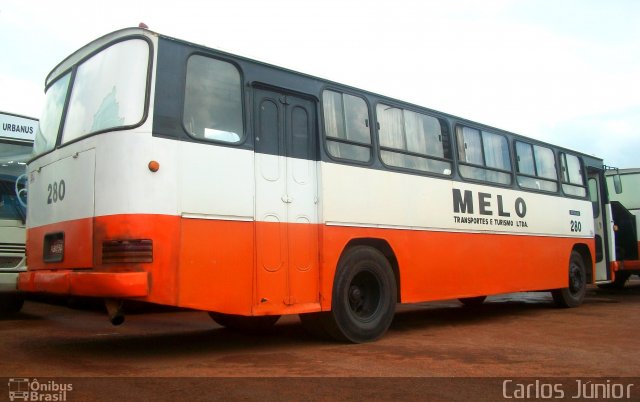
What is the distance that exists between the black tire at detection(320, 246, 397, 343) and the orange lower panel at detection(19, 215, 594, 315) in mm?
187

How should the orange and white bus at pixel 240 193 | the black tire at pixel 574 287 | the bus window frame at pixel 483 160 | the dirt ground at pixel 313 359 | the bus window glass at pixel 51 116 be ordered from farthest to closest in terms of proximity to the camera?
the black tire at pixel 574 287, the bus window frame at pixel 483 160, the bus window glass at pixel 51 116, the orange and white bus at pixel 240 193, the dirt ground at pixel 313 359

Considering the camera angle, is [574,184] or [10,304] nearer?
[10,304]

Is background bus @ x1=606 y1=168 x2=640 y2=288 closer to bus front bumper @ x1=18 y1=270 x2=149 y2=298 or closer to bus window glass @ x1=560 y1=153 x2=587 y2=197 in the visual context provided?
bus window glass @ x1=560 y1=153 x2=587 y2=197

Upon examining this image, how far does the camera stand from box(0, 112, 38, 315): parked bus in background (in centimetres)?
891

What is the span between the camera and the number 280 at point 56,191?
5801 mm

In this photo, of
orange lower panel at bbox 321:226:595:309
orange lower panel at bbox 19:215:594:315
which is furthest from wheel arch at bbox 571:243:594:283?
orange lower panel at bbox 19:215:594:315

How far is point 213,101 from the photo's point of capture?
5777 millimetres

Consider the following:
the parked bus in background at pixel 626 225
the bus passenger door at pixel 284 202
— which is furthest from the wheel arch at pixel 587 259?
the bus passenger door at pixel 284 202

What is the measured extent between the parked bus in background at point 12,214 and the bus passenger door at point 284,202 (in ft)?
15.7

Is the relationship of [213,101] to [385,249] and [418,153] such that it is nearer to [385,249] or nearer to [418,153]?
[385,249]

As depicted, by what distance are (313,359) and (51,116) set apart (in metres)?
3.87

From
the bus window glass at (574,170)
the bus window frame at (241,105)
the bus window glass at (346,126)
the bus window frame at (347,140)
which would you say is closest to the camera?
the bus window frame at (241,105)

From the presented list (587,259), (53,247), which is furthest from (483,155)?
(53,247)

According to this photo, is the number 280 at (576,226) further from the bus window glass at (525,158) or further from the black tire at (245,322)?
the black tire at (245,322)
